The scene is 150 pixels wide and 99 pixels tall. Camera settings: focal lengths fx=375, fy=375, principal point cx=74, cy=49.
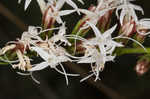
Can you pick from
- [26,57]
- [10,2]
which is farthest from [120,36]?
[10,2]

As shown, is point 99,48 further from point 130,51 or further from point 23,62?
point 23,62

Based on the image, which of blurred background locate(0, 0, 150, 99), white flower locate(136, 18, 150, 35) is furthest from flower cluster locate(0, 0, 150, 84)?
blurred background locate(0, 0, 150, 99)

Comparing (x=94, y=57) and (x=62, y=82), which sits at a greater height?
(x=94, y=57)

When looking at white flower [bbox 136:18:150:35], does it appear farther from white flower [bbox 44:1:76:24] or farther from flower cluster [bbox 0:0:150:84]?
white flower [bbox 44:1:76:24]

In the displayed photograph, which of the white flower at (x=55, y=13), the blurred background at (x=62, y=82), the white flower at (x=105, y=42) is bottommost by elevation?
the blurred background at (x=62, y=82)

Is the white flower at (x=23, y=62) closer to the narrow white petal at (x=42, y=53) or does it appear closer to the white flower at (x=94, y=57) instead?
the narrow white petal at (x=42, y=53)

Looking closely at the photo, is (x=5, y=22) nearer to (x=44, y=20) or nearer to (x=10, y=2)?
(x=10, y=2)

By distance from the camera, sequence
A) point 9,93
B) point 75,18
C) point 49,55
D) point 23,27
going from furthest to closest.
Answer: point 9,93 → point 75,18 → point 23,27 → point 49,55

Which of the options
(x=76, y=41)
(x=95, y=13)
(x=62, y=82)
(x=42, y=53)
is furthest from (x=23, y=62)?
(x=62, y=82)

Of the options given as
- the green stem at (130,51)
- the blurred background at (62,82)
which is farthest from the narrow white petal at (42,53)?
the blurred background at (62,82)
